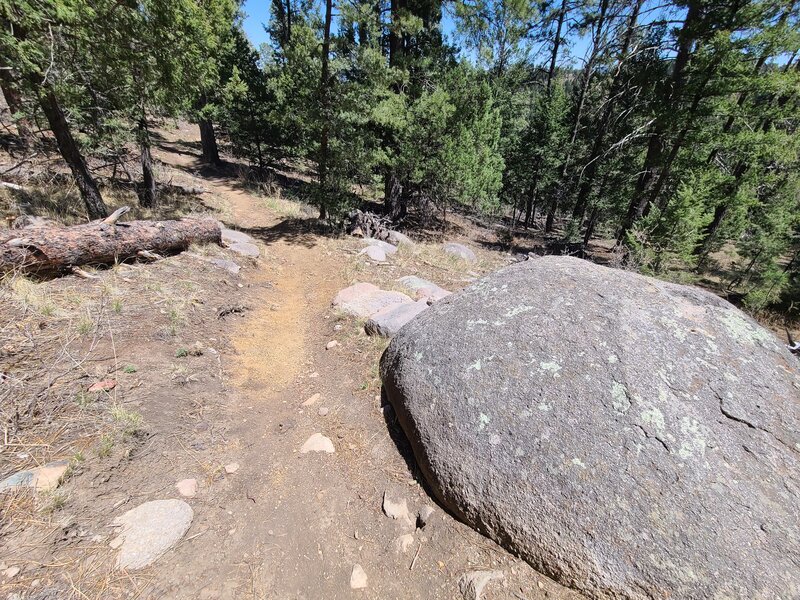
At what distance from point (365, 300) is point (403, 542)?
13.0 feet

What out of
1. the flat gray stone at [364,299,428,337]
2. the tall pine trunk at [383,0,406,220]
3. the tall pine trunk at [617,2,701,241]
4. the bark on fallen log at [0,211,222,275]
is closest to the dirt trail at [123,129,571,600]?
the flat gray stone at [364,299,428,337]

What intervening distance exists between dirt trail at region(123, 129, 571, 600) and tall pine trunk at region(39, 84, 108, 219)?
573cm

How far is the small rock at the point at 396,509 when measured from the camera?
2666 mm

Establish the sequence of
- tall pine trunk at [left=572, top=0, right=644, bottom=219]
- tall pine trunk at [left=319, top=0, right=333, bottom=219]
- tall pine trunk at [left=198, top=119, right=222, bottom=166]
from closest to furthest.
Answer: tall pine trunk at [left=319, top=0, right=333, bottom=219] → tall pine trunk at [left=572, top=0, right=644, bottom=219] → tall pine trunk at [left=198, top=119, right=222, bottom=166]

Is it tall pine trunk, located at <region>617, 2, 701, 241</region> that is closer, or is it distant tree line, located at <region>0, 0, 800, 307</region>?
distant tree line, located at <region>0, 0, 800, 307</region>

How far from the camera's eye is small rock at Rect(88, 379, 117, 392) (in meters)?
3.09

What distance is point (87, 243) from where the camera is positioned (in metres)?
5.15

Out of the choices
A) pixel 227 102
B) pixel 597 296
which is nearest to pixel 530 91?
pixel 227 102

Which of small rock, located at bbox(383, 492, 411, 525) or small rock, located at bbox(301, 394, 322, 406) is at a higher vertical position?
small rock, located at bbox(383, 492, 411, 525)

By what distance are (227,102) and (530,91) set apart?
21710 mm

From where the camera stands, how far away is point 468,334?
3.28 metres

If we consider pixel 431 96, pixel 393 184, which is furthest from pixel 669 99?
pixel 393 184

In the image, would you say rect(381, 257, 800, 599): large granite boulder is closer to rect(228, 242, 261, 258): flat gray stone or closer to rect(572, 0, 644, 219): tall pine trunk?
rect(228, 242, 261, 258): flat gray stone

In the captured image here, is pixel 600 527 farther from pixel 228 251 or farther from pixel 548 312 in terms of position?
pixel 228 251
